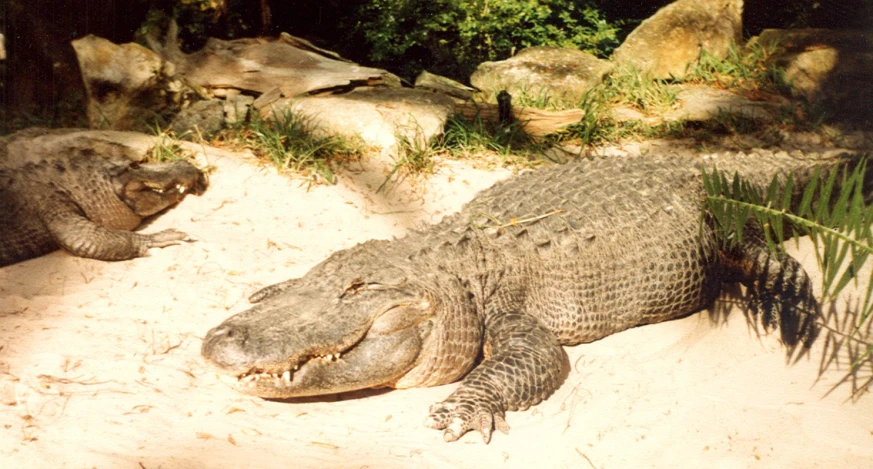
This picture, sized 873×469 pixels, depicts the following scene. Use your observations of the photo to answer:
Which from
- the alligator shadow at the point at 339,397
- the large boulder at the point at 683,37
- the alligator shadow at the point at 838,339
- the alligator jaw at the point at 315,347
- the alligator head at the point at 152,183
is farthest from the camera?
the large boulder at the point at 683,37

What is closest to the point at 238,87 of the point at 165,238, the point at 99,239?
the point at 165,238

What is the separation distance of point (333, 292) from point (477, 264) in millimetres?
867

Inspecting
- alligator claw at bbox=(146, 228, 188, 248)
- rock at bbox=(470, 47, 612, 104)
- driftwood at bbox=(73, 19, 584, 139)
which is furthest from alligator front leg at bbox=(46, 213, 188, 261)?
rock at bbox=(470, 47, 612, 104)

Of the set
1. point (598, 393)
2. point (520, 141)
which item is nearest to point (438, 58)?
point (520, 141)

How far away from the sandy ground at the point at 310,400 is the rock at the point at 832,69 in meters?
3.52

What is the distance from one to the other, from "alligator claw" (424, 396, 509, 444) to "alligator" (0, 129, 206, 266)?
268 cm

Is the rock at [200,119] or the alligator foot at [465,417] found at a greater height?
the rock at [200,119]

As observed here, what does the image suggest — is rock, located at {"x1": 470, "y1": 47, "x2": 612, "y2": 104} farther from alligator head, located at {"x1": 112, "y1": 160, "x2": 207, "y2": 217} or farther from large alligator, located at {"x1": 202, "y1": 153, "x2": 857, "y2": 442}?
alligator head, located at {"x1": 112, "y1": 160, "x2": 207, "y2": 217}

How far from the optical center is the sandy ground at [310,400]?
304 cm

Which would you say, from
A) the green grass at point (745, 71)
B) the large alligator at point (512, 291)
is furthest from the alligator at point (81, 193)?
the green grass at point (745, 71)

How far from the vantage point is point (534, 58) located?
842 centimetres

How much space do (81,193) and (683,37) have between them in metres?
6.62

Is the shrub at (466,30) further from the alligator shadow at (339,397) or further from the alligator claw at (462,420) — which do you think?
the alligator claw at (462,420)

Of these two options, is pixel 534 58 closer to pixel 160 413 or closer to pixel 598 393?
pixel 598 393
